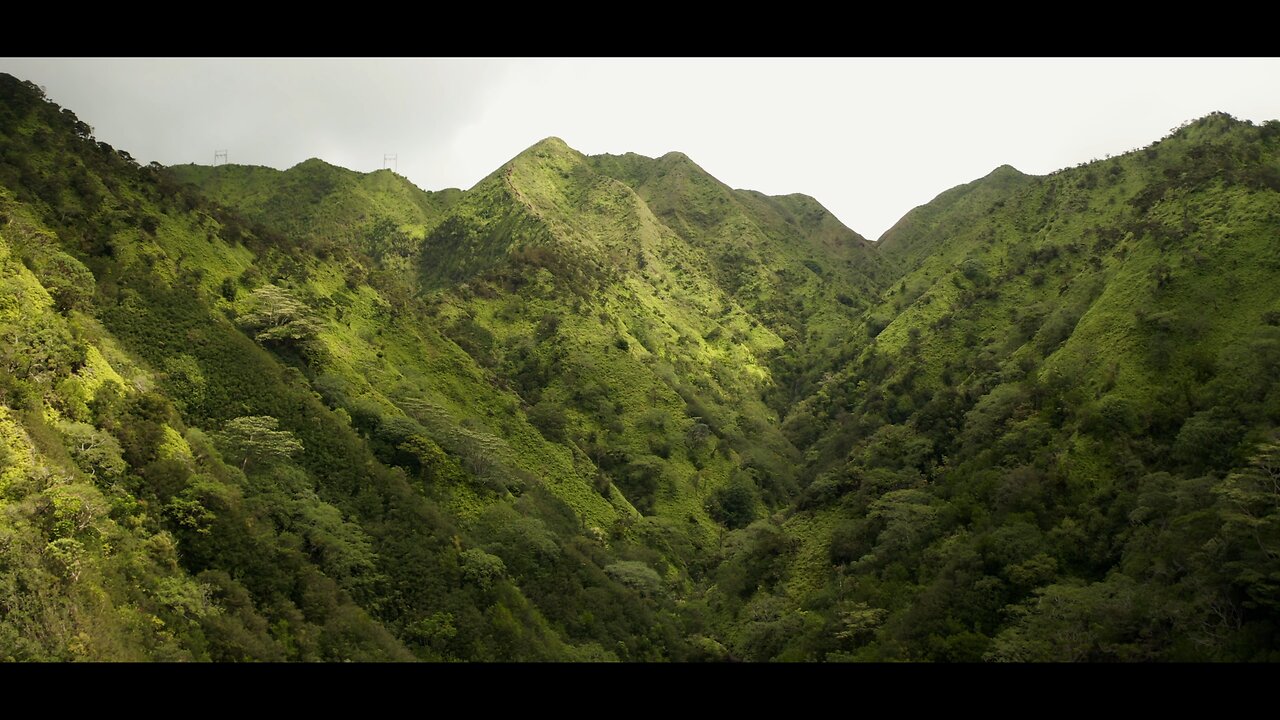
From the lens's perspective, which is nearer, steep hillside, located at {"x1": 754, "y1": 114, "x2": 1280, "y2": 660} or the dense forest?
the dense forest

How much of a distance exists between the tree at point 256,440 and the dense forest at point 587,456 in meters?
0.10

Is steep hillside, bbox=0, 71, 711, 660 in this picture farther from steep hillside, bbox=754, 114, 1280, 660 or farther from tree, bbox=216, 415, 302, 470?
steep hillside, bbox=754, 114, 1280, 660

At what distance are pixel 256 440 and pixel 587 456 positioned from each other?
26824 mm

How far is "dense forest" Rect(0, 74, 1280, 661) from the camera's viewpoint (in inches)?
816

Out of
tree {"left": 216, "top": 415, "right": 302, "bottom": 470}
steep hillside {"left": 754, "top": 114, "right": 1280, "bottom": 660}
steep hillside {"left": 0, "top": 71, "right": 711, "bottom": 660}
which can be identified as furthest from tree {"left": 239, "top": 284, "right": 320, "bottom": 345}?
steep hillside {"left": 754, "top": 114, "right": 1280, "bottom": 660}

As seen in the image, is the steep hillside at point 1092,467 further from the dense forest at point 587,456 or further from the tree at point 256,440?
the tree at point 256,440

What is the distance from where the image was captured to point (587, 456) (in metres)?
51.6

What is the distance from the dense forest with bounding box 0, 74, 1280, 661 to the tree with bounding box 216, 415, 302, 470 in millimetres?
98

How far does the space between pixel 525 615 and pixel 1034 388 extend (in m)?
28.0

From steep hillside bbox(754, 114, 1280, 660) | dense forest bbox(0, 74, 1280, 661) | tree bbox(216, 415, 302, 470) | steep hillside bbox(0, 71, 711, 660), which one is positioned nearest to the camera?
steep hillside bbox(0, 71, 711, 660)

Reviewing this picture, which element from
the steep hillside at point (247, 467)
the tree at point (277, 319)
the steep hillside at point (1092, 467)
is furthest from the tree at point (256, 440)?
the steep hillside at point (1092, 467)
